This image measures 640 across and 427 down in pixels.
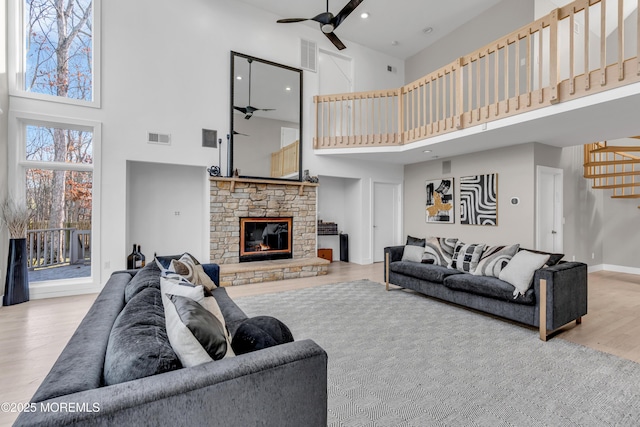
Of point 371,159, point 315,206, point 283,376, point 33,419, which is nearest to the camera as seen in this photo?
point 33,419

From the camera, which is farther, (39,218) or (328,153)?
(328,153)

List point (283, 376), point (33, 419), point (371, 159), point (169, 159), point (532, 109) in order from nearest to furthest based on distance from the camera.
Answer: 1. point (33, 419)
2. point (283, 376)
3. point (532, 109)
4. point (169, 159)
5. point (371, 159)

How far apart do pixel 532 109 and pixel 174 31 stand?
5.57m

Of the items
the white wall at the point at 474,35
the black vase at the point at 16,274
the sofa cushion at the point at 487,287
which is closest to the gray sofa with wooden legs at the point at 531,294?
the sofa cushion at the point at 487,287

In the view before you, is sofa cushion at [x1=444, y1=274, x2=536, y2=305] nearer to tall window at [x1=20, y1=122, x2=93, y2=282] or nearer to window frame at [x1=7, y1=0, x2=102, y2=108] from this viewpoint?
tall window at [x1=20, y1=122, x2=93, y2=282]

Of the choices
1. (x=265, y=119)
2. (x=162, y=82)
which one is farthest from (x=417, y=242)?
(x=162, y=82)

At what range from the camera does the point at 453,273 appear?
3.91 m

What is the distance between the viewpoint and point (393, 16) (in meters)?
6.11

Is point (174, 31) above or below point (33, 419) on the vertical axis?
above

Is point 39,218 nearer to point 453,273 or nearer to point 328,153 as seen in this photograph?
point 328,153

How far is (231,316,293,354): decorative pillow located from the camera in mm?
1428

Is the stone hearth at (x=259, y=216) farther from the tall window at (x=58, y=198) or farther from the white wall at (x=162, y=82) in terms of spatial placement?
the tall window at (x=58, y=198)

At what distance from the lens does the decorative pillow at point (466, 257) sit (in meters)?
3.93

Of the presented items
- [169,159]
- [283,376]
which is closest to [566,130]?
[283,376]
